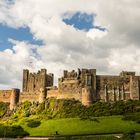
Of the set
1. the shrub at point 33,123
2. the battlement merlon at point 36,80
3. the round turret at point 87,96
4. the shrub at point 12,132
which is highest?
the battlement merlon at point 36,80

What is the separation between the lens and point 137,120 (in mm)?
98000

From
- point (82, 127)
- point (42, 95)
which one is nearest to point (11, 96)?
point (42, 95)

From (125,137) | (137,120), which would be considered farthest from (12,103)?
(125,137)

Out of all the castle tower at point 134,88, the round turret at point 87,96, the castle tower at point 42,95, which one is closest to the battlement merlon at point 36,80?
the castle tower at point 42,95

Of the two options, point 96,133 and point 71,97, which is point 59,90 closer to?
point 71,97

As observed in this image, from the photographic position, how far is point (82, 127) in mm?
97250

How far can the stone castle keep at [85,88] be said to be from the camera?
118125mm

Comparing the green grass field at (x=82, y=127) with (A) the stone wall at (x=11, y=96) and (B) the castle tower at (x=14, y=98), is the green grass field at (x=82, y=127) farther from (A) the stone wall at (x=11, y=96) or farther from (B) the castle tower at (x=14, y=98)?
(A) the stone wall at (x=11, y=96)

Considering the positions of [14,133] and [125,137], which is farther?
[14,133]

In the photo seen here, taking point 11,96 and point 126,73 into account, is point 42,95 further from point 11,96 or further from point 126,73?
point 126,73

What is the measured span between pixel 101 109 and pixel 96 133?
22.0 m

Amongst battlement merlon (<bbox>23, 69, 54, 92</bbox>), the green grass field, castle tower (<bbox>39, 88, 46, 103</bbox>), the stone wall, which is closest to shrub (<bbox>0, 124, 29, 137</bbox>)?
the green grass field

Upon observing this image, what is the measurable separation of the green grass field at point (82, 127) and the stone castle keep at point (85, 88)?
46.4ft

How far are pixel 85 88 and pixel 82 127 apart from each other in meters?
23.0
